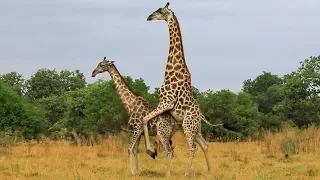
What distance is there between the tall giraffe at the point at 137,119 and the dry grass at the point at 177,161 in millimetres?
574

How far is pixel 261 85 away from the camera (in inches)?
2240

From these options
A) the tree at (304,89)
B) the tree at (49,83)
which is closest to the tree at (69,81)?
the tree at (49,83)

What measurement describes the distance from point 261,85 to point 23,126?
33374 millimetres

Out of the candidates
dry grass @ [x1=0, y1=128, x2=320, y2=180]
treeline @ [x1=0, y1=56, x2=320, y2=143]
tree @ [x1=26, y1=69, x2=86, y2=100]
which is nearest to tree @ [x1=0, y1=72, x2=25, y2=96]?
tree @ [x1=26, y1=69, x2=86, y2=100]

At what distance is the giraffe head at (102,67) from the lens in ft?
41.0

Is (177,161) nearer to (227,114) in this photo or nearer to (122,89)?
(122,89)

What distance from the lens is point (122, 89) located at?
40.9 ft

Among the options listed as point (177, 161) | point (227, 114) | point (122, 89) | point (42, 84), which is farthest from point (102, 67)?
point (42, 84)

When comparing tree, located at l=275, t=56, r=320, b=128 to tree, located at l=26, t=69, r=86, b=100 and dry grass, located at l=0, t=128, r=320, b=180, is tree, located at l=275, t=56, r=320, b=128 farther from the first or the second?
tree, located at l=26, t=69, r=86, b=100

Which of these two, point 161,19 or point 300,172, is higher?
point 161,19

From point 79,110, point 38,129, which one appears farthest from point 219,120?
point 79,110

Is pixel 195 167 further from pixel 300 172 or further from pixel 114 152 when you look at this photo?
pixel 114 152

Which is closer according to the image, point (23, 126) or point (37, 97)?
point (23, 126)

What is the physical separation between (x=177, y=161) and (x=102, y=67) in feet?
11.7
